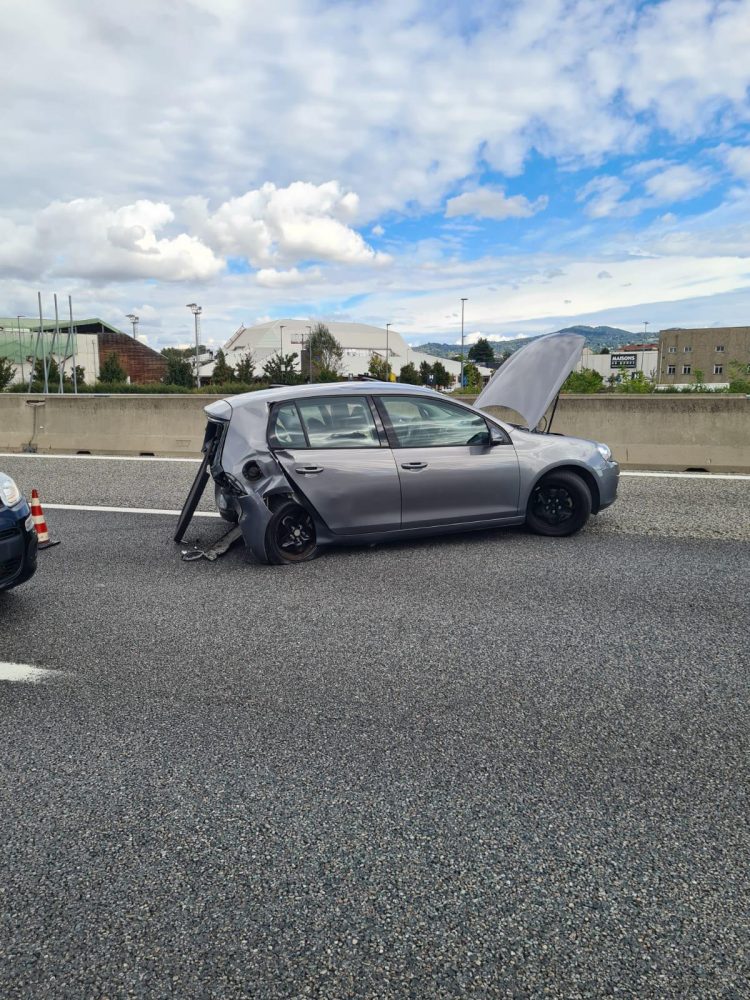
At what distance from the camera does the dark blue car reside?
453 cm

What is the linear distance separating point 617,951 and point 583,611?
2.95 m

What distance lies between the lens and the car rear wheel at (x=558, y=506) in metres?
6.89

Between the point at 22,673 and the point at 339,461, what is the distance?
300 cm

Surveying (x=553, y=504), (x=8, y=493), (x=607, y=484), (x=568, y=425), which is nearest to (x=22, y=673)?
(x=8, y=493)

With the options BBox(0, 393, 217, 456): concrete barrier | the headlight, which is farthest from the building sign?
the headlight

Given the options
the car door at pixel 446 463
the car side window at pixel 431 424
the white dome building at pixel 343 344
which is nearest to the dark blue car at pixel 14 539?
the car door at pixel 446 463

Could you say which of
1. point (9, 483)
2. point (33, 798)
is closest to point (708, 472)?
point (9, 483)

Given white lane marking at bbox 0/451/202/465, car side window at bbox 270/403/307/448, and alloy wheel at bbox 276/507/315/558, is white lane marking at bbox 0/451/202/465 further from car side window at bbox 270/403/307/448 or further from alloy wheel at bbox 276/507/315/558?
alloy wheel at bbox 276/507/315/558

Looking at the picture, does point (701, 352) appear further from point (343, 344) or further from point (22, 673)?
point (22, 673)

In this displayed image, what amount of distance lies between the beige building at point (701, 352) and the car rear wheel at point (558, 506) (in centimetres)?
14971

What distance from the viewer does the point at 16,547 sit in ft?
15.1

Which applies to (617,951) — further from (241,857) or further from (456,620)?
(456,620)

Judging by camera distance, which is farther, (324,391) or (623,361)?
(623,361)

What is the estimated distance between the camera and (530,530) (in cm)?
714
